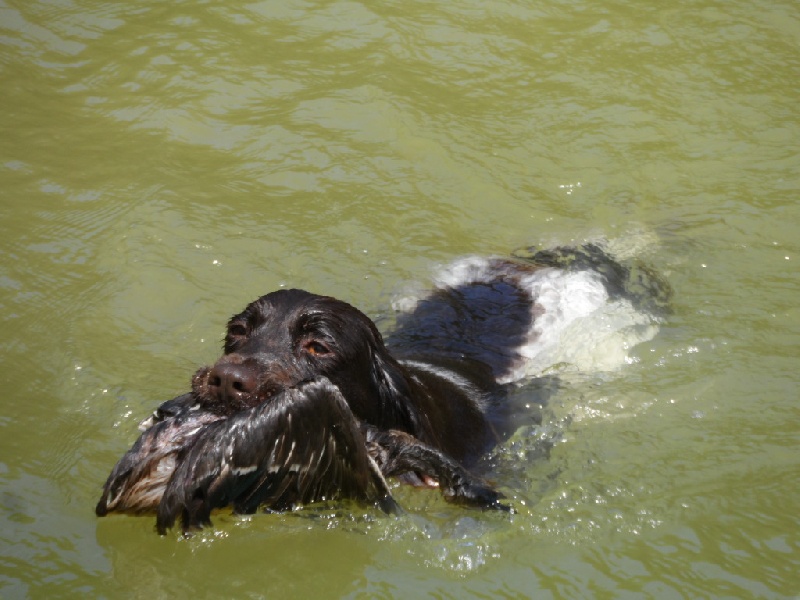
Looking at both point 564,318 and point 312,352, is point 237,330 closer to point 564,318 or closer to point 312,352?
point 312,352

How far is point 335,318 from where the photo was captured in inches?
164

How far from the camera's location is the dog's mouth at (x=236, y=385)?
3703mm

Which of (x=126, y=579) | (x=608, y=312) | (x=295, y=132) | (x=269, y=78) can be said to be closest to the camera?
(x=126, y=579)

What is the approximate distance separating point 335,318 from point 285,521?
35.1 inches

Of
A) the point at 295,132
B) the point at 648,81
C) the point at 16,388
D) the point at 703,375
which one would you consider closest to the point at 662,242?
the point at 703,375

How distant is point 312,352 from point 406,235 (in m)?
2.50

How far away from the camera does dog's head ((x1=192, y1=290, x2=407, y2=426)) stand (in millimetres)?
3918

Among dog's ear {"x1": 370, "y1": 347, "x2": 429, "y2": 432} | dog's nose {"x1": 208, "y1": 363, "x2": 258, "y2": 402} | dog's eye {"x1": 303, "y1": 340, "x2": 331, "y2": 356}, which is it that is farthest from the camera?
dog's ear {"x1": 370, "y1": 347, "x2": 429, "y2": 432}

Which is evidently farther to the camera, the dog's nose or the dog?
the dog's nose

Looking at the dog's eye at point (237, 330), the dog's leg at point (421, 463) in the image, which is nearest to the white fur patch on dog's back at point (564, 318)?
the dog's leg at point (421, 463)

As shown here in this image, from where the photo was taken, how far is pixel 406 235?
650cm

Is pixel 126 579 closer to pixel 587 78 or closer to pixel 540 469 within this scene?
pixel 540 469

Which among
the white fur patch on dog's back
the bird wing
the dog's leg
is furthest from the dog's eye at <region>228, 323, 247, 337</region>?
the white fur patch on dog's back

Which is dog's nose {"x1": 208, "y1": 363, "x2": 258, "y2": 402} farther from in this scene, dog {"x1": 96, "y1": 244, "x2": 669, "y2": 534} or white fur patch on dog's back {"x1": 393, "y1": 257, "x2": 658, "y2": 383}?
white fur patch on dog's back {"x1": 393, "y1": 257, "x2": 658, "y2": 383}
